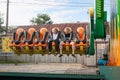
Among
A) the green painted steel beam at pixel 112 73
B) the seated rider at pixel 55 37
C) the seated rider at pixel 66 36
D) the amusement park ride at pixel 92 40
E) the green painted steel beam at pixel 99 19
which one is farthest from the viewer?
the seated rider at pixel 66 36

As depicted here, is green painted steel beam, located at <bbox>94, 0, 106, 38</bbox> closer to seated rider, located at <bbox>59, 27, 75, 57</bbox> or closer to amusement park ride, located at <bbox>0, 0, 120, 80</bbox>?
amusement park ride, located at <bbox>0, 0, 120, 80</bbox>

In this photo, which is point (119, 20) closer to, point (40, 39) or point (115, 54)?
point (115, 54)

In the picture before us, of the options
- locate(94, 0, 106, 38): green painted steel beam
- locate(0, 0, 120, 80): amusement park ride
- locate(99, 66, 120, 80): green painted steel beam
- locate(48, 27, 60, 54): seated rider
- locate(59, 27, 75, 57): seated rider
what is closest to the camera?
locate(99, 66, 120, 80): green painted steel beam

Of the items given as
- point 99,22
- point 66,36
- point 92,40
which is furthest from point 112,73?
point 66,36

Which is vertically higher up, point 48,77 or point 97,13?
point 97,13

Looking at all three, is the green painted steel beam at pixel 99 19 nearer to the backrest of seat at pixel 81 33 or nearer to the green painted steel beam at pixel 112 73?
the green painted steel beam at pixel 112 73

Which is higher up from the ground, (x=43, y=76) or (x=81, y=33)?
(x=81, y=33)

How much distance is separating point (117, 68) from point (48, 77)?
702 millimetres

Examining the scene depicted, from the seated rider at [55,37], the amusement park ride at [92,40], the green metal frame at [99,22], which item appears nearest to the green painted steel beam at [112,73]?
the amusement park ride at [92,40]

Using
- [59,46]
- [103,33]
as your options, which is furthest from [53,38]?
[103,33]

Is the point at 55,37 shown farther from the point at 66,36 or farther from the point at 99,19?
the point at 99,19

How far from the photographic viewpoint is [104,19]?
5047 millimetres

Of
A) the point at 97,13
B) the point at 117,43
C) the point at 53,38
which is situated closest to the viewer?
the point at 117,43

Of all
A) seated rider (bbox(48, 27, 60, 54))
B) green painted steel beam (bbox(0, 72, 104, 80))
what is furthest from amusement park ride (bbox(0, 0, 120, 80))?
seated rider (bbox(48, 27, 60, 54))
